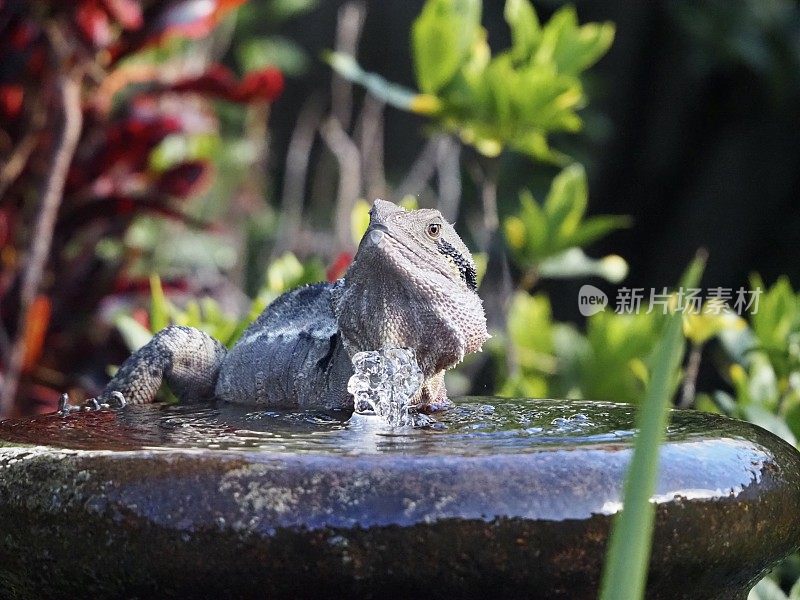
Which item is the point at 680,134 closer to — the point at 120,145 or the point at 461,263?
the point at 120,145

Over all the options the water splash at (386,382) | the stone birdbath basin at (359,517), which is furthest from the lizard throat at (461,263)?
the stone birdbath basin at (359,517)

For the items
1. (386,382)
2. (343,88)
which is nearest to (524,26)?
(386,382)

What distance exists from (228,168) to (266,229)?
927 millimetres

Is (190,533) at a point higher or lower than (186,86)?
lower

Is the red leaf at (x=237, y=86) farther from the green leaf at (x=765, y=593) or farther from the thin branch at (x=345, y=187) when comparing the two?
the green leaf at (x=765, y=593)

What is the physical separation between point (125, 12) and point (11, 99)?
52 centimetres

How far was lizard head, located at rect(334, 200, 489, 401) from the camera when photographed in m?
2.08

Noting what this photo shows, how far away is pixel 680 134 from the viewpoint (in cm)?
777

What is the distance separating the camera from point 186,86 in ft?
12.9

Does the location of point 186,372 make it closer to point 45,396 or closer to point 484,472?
point 484,472

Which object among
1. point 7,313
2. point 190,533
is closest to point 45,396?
point 7,313

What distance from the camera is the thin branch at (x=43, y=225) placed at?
136 inches

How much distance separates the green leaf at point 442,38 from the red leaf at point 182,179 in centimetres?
96

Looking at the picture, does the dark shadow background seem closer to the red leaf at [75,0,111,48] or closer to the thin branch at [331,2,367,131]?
the thin branch at [331,2,367,131]
